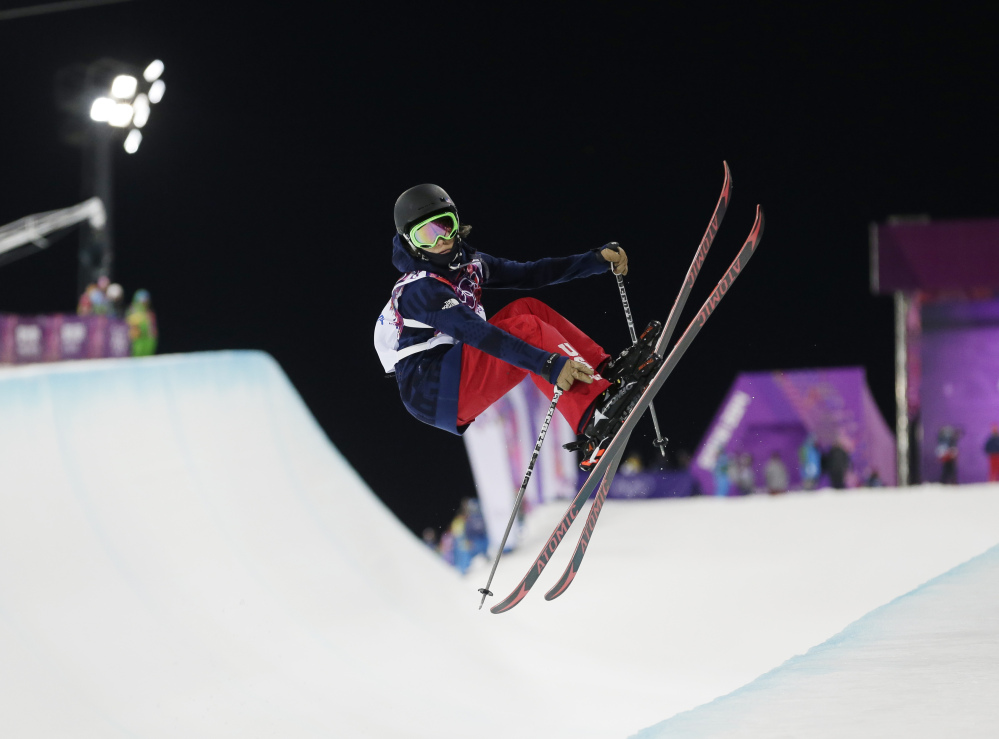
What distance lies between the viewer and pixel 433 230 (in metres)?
4.00

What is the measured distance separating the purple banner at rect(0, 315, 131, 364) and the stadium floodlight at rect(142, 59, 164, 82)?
3387mm

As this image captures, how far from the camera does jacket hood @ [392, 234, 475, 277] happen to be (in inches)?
160

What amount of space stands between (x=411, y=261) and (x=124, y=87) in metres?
10.8

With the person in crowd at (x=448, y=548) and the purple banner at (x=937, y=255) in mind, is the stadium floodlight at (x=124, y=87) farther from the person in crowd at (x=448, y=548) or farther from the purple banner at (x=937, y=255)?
the purple banner at (x=937, y=255)

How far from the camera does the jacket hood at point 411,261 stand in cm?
406

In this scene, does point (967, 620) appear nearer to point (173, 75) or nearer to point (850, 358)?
point (173, 75)

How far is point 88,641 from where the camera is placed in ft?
18.8

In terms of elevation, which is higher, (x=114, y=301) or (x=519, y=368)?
(x=519, y=368)

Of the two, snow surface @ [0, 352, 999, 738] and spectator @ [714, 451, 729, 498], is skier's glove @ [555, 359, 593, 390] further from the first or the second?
spectator @ [714, 451, 729, 498]

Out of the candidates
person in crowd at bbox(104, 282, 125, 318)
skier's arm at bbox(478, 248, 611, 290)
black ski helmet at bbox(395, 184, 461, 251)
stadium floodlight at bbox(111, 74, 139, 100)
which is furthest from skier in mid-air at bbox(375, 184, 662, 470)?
person in crowd at bbox(104, 282, 125, 318)

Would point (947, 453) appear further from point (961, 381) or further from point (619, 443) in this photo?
point (619, 443)

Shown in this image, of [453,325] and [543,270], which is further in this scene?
[543,270]

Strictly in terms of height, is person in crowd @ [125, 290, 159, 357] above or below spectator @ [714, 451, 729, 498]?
above

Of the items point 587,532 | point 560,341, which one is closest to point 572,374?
point 560,341
